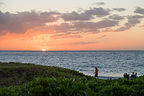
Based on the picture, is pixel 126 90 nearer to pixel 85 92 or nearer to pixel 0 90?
pixel 85 92

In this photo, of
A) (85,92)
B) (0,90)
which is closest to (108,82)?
(85,92)

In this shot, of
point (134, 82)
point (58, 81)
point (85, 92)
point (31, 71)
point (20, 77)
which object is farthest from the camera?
point (31, 71)

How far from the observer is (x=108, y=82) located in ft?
27.6

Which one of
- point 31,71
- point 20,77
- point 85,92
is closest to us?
point 85,92

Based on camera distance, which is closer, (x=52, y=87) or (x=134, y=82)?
(x=52, y=87)

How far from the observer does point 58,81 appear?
7473mm

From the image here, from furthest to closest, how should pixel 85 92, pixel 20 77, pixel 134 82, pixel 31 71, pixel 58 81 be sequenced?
1. pixel 31 71
2. pixel 20 77
3. pixel 134 82
4. pixel 58 81
5. pixel 85 92

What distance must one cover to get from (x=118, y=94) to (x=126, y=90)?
0.36 meters

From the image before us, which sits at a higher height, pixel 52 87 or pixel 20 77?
pixel 52 87

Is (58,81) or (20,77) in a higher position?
(58,81)

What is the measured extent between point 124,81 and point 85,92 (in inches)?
94.3

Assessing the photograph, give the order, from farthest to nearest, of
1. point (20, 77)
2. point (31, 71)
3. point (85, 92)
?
1. point (31, 71)
2. point (20, 77)
3. point (85, 92)

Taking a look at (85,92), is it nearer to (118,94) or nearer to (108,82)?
(118,94)

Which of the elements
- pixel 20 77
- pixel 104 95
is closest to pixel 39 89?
pixel 104 95
